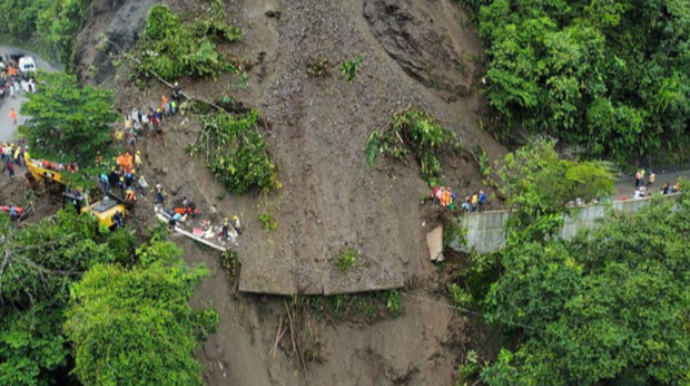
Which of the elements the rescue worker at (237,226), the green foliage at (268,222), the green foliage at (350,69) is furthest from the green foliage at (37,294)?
the green foliage at (350,69)

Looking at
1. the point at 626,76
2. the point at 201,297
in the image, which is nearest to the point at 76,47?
the point at 201,297

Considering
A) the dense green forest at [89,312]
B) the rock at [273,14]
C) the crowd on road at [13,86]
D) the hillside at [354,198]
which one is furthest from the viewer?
the crowd on road at [13,86]

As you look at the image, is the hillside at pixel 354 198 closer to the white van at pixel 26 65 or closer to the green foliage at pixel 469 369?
the green foliage at pixel 469 369

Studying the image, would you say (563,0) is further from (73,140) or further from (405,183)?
(73,140)

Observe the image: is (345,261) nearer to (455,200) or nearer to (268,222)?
(268,222)

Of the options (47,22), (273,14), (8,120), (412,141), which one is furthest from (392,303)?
(47,22)

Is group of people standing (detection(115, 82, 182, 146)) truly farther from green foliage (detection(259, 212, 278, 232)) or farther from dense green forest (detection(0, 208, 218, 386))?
green foliage (detection(259, 212, 278, 232))
